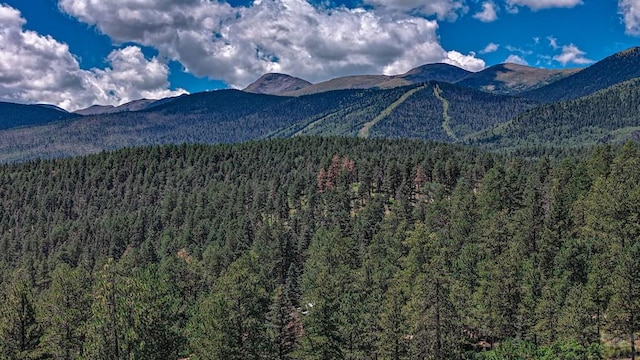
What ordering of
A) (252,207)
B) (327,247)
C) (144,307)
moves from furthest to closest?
(252,207) → (327,247) → (144,307)

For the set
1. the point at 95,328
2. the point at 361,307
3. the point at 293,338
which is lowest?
the point at 293,338

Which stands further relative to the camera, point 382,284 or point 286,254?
point 286,254

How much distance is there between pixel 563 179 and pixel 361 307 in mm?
68736

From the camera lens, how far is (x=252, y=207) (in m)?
188

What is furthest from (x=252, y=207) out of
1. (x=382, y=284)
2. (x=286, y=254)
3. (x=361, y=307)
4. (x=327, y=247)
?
(x=361, y=307)

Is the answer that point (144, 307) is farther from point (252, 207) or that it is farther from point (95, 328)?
point (252, 207)

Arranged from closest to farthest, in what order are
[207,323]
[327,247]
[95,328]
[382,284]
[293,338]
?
[95,328]
[207,323]
[293,338]
[382,284]
[327,247]

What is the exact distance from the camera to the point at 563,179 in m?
113

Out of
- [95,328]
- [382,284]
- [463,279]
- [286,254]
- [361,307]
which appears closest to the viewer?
[95,328]

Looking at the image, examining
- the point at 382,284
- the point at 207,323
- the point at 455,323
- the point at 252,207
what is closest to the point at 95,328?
the point at 207,323

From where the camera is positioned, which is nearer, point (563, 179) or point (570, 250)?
point (570, 250)

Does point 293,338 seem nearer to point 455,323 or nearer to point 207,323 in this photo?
point 207,323

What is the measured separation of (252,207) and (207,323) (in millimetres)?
132261

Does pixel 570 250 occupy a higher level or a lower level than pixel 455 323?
higher
